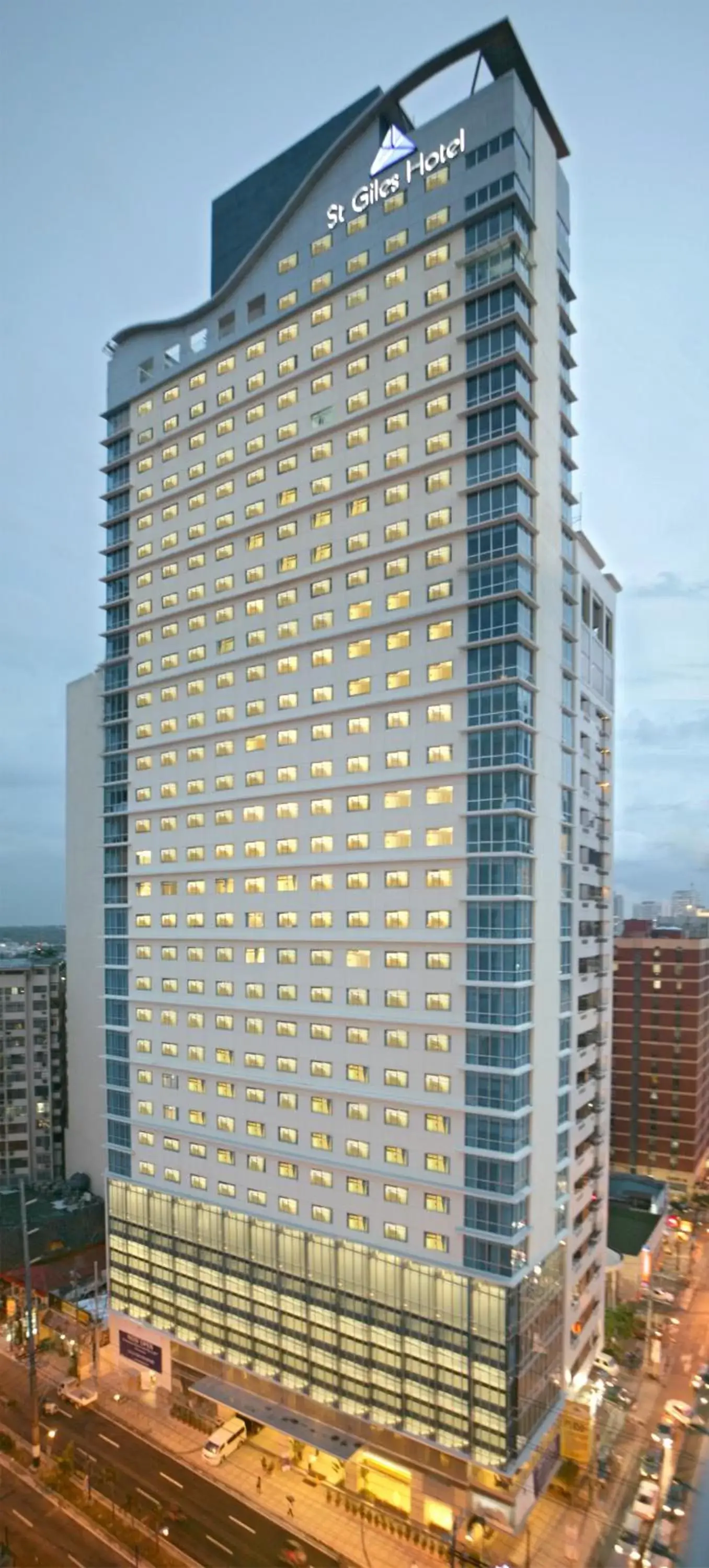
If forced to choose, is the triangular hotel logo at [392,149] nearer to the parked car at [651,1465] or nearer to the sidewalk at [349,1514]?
the sidewalk at [349,1514]

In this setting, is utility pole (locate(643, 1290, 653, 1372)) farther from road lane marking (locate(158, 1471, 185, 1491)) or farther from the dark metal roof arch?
the dark metal roof arch

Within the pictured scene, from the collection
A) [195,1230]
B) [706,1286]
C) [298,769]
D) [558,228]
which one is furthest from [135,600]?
[706,1286]

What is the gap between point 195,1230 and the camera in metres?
65.4

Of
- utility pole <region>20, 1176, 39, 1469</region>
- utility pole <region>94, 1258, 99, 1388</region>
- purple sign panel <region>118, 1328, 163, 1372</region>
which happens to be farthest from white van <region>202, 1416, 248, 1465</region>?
utility pole <region>94, 1258, 99, 1388</region>

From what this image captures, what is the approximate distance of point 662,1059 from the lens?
109438mm

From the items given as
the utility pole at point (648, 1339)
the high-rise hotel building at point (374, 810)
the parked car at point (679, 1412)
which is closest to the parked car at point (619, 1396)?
the parked car at point (679, 1412)

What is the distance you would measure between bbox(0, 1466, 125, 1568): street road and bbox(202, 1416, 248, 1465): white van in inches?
331

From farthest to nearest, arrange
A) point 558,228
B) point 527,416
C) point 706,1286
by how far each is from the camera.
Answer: point 706,1286 < point 558,228 < point 527,416

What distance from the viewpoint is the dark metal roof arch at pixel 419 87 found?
51625 mm

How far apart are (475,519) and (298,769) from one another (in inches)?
833

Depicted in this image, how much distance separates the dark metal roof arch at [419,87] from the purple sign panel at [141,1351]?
271 ft

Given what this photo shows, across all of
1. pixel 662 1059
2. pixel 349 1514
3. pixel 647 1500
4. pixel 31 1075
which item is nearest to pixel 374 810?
pixel 349 1514

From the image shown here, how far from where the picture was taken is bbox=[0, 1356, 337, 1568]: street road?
49219mm

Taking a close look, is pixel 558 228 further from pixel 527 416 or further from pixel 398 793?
pixel 398 793
